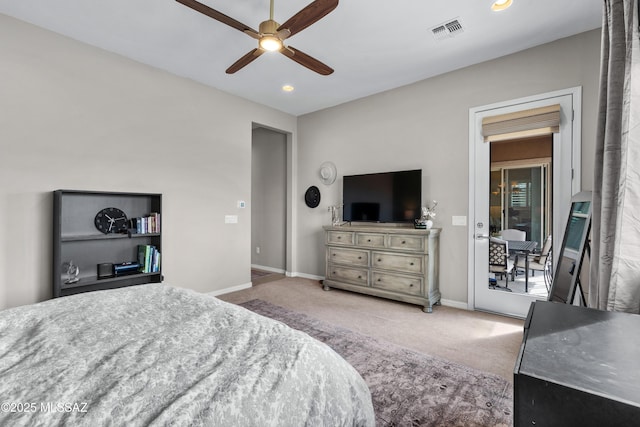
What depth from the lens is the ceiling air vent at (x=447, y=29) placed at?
8.68ft

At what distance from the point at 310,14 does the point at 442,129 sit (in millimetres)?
2348

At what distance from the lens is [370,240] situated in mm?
3887

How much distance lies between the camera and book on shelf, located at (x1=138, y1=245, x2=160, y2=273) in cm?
317

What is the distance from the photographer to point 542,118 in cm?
296

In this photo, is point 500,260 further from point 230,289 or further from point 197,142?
point 197,142

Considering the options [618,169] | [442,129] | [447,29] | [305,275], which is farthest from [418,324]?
[447,29]

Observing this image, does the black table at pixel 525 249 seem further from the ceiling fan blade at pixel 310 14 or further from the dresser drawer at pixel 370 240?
the ceiling fan blade at pixel 310 14

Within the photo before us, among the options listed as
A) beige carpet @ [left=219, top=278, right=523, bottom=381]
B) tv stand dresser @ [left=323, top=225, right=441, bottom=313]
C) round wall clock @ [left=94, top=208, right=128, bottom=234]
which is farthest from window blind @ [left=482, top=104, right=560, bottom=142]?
round wall clock @ [left=94, top=208, right=128, bottom=234]

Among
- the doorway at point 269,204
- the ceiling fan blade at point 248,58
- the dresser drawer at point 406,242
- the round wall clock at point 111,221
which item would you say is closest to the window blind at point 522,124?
the dresser drawer at point 406,242

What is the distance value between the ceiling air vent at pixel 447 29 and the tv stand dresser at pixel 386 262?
202 centimetres

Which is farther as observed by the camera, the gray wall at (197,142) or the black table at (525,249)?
the black table at (525,249)

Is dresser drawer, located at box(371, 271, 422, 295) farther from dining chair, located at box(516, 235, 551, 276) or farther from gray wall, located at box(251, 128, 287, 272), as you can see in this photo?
gray wall, located at box(251, 128, 287, 272)

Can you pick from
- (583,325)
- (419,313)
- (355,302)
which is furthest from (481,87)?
(583,325)

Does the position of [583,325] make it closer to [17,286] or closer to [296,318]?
[296,318]
